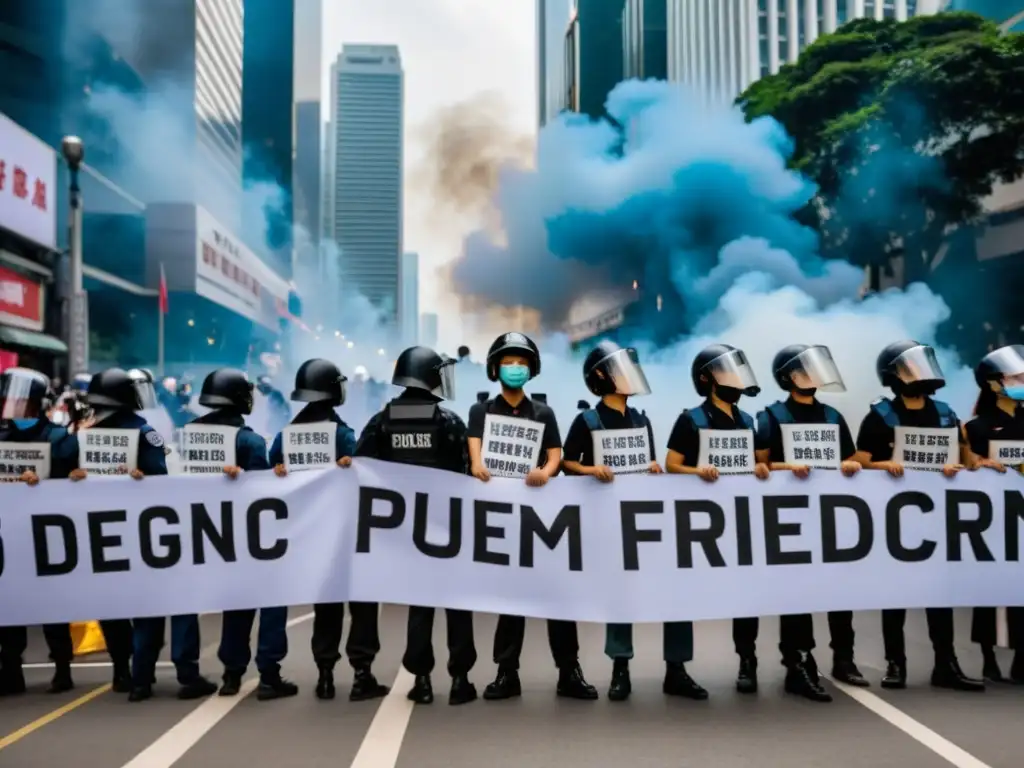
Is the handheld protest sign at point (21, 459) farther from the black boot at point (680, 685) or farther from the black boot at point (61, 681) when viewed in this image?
the black boot at point (680, 685)

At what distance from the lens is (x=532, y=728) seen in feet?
18.7

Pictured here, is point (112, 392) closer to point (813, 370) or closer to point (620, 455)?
point (620, 455)

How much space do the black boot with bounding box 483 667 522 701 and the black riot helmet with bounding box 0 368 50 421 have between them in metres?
3.42

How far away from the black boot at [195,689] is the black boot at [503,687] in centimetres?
170

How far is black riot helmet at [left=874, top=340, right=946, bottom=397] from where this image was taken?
6695 millimetres

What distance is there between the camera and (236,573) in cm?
656

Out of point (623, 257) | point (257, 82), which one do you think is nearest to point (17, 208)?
point (623, 257)

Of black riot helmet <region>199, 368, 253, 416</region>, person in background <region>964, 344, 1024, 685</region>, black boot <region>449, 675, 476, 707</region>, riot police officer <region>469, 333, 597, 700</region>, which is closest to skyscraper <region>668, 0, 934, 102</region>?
person in background <region>964, 344, 1024, 685</region>

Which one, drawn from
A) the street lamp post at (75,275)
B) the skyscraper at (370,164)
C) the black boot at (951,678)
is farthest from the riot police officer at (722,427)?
the skyscraper at (370,164)

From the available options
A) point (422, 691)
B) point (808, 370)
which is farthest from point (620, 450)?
point (422, 691)

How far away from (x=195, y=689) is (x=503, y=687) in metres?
1.87

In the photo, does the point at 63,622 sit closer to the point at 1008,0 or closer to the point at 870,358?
the point at 870,358

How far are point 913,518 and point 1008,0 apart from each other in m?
32.9

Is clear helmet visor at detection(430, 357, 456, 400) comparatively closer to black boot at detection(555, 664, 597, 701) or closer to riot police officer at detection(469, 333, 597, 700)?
riot police officer at detection(469, 333, 597, 700)
